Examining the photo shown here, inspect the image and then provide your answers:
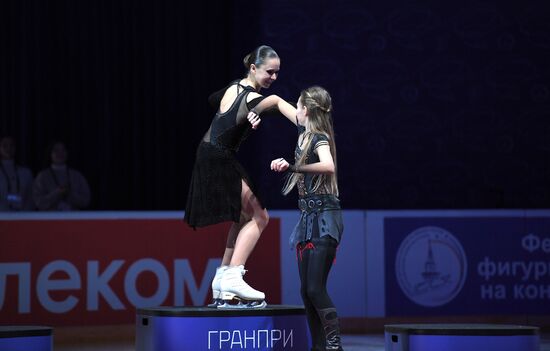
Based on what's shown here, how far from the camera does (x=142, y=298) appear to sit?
951 centimetres

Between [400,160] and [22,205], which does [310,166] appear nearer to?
[22,205]

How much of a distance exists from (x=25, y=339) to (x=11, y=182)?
4084mm

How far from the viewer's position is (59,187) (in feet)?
Result: 33.5

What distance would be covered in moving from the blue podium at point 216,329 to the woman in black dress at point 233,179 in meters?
0.17

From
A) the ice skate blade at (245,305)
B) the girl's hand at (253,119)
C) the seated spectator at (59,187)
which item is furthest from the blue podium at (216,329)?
the seated spectator at (59,187)

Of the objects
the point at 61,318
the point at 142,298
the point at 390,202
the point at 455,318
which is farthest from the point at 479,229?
the point at 61,318

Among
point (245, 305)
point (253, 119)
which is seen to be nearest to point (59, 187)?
point (245, 305)

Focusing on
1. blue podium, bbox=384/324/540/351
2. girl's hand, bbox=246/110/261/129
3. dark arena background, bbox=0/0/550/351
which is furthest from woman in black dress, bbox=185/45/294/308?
dark arena background, bbox=0/0/550/351

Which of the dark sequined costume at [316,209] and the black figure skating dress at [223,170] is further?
the black figure skating dress at [223,170]

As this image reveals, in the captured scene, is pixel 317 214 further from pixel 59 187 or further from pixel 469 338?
pixel 59 187

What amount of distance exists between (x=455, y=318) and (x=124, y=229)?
10.3ft

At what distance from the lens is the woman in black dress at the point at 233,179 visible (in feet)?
22.3

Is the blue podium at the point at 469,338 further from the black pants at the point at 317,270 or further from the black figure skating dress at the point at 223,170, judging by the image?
the black figure skating dress at the point at 223,170

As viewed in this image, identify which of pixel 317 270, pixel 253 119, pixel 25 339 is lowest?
pixel 25 339
